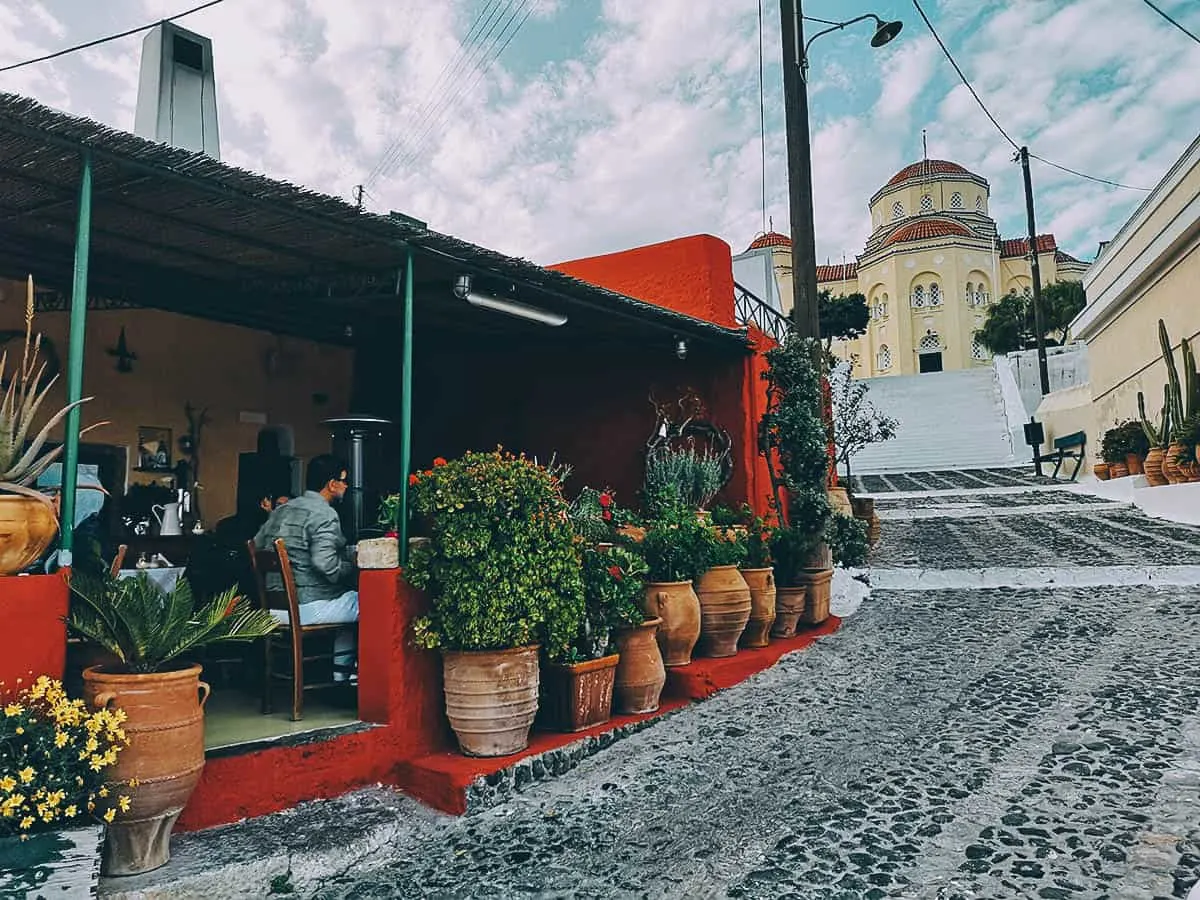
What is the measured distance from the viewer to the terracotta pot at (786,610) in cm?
694

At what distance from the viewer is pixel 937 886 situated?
3.05m

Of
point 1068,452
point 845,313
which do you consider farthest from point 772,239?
point 1068,452

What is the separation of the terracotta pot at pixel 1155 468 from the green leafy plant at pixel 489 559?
34.0 feet

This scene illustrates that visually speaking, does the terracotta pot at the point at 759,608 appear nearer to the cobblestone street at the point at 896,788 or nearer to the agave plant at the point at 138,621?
the cobblestone street at the point at 896,788

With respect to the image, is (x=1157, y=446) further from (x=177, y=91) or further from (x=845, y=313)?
(x=845, y=313)

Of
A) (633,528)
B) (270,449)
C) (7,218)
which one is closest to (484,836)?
(633,528)

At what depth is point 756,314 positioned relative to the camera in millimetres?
9930

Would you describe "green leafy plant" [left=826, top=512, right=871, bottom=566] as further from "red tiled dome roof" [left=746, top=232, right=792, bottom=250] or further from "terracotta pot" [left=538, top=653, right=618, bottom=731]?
"red tiled dome roof" [left=746, top=232, right=792, bottom=250]

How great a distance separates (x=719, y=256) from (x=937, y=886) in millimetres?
6965

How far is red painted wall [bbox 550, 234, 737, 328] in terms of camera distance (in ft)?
29.1

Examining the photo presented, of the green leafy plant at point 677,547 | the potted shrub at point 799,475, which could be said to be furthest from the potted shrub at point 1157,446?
the green leafy plant at point 677,547

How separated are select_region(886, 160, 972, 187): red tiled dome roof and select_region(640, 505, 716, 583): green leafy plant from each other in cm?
4010

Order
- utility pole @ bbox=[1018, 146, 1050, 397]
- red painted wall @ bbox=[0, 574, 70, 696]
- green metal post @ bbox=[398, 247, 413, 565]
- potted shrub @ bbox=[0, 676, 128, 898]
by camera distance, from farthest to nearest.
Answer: utility pole @ bbox=[1018, 146, 1050, 397] < green metal post @ bbox=[398, 247, 413, 565] < red painted wall @ bbox=[0, 574, 70, 696] < potted shrub @ bbox=[0, 676, 128, 898]

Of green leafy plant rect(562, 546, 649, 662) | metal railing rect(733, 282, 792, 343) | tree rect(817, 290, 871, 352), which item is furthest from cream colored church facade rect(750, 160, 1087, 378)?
green leafy plant rect(562, 546, 649, 662)
